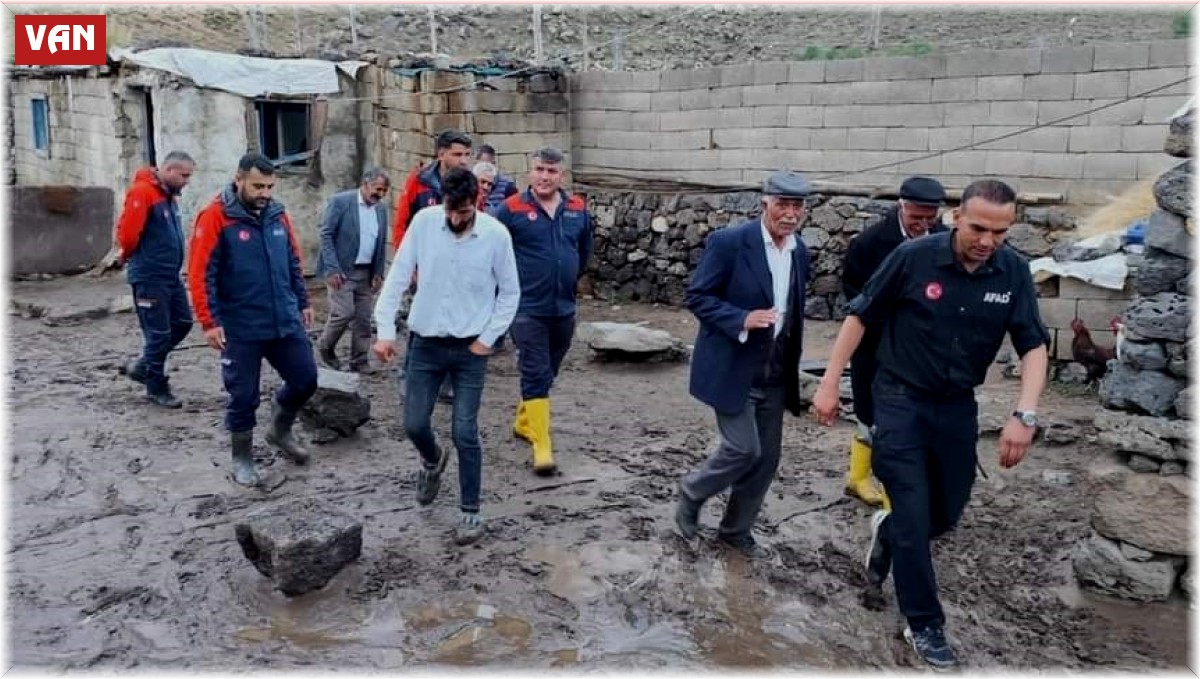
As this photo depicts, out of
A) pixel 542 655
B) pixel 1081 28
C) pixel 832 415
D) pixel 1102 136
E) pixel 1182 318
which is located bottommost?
pixel 542 655

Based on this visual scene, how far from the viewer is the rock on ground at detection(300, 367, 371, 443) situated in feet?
22.1

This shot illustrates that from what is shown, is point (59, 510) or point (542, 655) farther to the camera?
point (59, 510)

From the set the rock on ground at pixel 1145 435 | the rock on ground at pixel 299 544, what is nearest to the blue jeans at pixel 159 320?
the rock on ground at pixel 299 544

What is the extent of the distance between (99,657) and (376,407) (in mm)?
3666

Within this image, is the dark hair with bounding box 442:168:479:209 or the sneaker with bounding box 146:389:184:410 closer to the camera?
the dark hair with bounding box 442:168:479:209

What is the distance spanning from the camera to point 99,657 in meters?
4.11

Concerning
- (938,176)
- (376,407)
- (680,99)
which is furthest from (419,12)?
(376,407)

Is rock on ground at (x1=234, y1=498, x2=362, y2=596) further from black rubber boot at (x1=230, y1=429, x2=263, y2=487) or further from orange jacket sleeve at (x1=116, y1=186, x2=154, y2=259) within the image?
orange jacket sleeve at (x1=116, y1=186, x2=154, y2=259)

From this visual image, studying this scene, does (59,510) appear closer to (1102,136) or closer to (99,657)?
(99,657)

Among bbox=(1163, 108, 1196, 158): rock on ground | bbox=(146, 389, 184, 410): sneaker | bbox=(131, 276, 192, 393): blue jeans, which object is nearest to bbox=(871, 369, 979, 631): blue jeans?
bbox=(1163, 108, 1196, 158): rock on ground

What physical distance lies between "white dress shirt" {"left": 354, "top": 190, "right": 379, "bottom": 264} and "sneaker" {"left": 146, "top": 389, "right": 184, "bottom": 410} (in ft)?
5.44

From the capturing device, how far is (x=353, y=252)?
8.51m

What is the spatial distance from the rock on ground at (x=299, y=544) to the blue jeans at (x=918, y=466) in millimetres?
2210

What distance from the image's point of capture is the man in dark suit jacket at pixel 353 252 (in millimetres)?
8438
